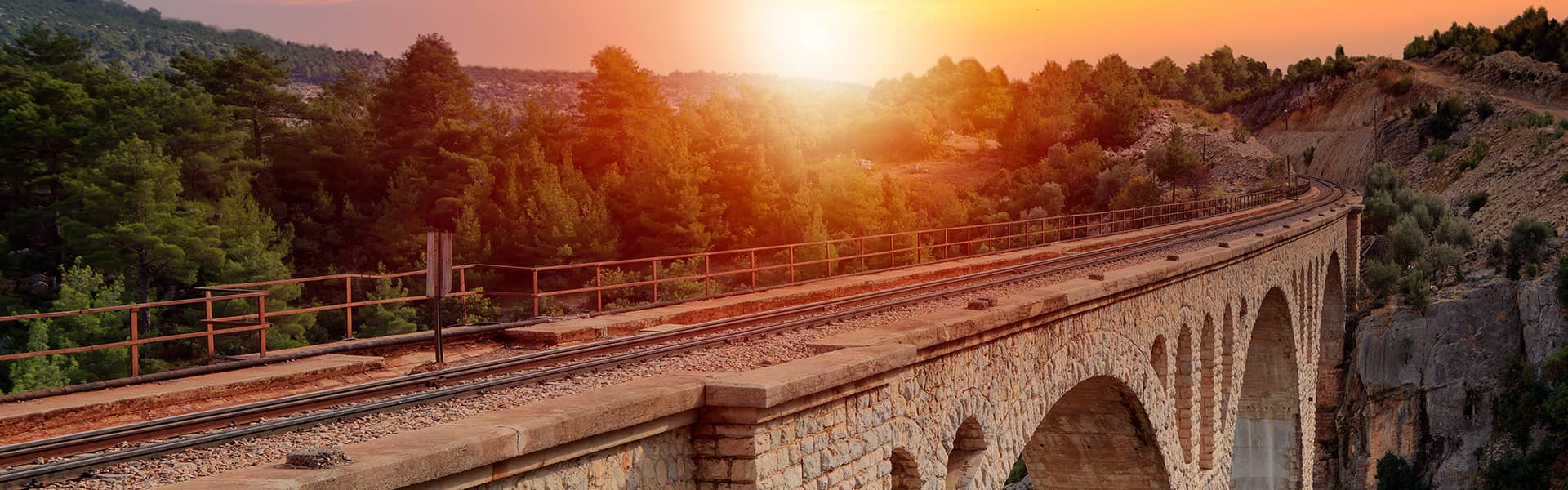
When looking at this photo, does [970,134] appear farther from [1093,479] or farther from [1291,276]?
[1093,479]

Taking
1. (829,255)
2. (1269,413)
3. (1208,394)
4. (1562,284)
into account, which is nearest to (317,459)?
(1208,394)

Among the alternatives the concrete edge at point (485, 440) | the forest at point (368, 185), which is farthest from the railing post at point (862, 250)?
the concrete edge at point (485, 440)

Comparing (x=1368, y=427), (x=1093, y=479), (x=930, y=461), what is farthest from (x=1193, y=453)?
(x=1368, y=427)

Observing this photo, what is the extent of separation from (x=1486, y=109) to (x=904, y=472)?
75698 mm

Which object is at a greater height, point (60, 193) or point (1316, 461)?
point (60, 193)

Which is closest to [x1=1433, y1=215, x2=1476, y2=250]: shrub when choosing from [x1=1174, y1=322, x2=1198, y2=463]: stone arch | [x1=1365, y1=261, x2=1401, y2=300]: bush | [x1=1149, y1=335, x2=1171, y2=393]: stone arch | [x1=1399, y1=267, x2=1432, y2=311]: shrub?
[x1=1365, y1=261, x2=1401, y2=300]: bush

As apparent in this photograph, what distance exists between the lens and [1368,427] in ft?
125

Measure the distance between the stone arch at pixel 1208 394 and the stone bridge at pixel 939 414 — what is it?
0.11ft

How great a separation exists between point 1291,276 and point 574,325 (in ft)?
68.5

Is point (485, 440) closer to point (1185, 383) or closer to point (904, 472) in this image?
point (904, 472)

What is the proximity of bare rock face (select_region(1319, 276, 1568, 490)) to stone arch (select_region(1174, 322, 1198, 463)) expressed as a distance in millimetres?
21626

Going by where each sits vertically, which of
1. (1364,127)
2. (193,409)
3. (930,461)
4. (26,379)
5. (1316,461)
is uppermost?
(1364,127)

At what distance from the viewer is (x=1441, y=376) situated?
37.1 metres

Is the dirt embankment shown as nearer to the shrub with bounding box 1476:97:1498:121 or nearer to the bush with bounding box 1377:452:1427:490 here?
the shrub with bounding box 1476:97:1498:121
